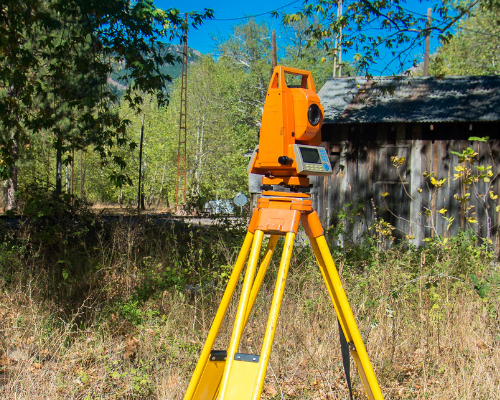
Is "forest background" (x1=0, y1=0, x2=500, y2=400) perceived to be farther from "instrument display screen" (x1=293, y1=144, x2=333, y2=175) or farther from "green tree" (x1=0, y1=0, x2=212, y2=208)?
"instrument display screen" (x1=293, y1=144, x2=333, y2=175)

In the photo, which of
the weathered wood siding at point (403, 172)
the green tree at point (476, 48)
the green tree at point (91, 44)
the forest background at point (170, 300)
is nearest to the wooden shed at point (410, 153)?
the weathered wood siding at point (403, 172)

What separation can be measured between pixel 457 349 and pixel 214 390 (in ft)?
6.59

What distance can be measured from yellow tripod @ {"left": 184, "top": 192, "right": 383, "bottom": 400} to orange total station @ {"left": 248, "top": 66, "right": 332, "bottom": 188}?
0.12 meters

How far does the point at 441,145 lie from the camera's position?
8.42m

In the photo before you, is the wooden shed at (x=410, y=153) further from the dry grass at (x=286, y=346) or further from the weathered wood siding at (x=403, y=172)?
the dry grass at (x=286, y=346)

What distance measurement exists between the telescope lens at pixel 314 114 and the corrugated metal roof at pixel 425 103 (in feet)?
19.4

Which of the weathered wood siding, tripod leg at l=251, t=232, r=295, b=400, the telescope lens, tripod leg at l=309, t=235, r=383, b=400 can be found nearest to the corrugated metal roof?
the weathered wood siding

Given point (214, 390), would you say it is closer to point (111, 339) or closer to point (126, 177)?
point (111, 339)

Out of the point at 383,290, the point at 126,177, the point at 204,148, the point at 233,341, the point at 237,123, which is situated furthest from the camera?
the point at 204,148

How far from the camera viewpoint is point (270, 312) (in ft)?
5.89

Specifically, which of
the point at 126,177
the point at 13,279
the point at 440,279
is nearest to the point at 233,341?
the point at 440,279

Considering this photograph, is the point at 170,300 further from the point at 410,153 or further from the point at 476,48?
the point at 476,48

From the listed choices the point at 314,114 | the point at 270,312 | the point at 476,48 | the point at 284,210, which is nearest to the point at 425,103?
the point at 314,114

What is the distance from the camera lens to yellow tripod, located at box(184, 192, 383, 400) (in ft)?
5.90
